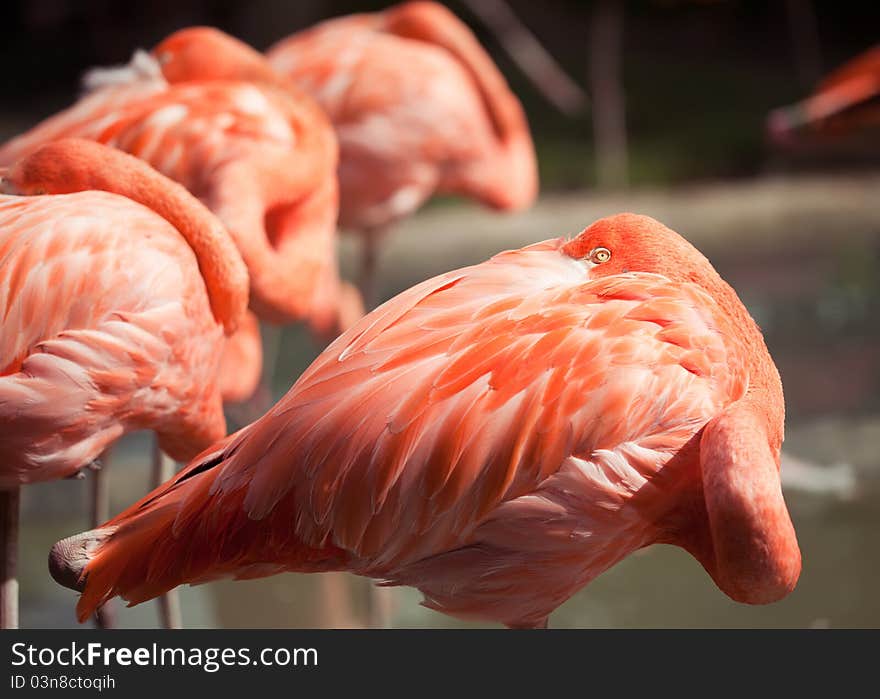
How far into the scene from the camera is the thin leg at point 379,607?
272 centimetres

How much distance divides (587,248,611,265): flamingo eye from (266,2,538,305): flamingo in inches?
69.5

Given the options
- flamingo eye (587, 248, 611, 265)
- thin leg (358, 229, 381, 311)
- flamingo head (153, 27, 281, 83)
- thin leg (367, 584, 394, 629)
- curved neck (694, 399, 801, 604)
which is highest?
flamingo head (153, 27, 281, 83)

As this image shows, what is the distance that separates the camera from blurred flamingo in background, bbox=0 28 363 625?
7.41ft

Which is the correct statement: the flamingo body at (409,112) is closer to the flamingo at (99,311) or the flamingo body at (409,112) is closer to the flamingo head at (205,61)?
the flamingo head at (205,61)

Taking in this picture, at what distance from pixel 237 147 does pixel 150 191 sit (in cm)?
39

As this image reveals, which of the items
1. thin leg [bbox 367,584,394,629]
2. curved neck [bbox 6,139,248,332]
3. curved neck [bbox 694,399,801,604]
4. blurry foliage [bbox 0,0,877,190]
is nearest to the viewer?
curved neck [bbox 694,399,801,604]

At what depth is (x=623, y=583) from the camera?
2.73 metres

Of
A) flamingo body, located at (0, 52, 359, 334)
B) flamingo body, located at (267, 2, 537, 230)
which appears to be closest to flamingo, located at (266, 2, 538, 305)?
flamingo body, located at (267, 2, 537, 230)

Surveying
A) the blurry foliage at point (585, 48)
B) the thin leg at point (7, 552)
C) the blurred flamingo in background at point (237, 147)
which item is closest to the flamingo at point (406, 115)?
the blurred flamingo in background at point (237, 147)

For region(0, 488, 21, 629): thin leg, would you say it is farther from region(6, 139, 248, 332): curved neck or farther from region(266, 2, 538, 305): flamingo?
region(266, 2, 538, 305): flamingo

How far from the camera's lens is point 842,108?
5031 mm

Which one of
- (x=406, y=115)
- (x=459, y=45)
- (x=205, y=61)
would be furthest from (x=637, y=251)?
(x=459, y=45)
